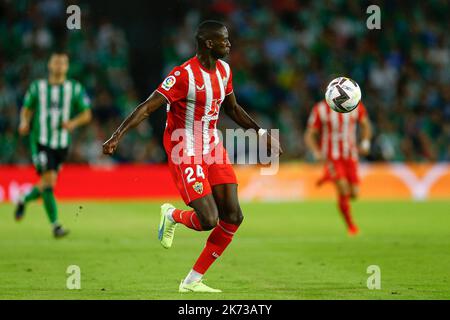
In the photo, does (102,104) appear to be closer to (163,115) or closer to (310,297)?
(163,115)

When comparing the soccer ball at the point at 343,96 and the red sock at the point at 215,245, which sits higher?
the soccer ball at the point at 343,96

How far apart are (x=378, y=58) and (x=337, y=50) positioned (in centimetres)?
112

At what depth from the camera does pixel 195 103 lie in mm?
8305

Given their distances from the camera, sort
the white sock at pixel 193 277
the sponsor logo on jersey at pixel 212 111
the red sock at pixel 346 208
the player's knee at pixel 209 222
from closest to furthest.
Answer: the player's knee at pixel 209 222 → the white sock at pixel 193 277 → the sponsor logo on jersey at pixel 212 111 → the red sock at pixel 346 208

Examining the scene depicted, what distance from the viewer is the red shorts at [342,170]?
46.1 feet

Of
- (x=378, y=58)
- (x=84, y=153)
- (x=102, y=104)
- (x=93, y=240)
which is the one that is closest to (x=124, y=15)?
(x=102, y=104)

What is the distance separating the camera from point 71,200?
20047 millimetres

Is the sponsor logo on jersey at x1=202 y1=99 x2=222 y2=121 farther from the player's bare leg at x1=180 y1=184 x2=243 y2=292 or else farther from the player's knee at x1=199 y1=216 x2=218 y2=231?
the player's knee at x1=199 y1=216 x2=218 y2=231

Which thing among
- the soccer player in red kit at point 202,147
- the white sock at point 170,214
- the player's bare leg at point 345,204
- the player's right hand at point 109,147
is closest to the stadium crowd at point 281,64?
the player's bare leg at point 345,204

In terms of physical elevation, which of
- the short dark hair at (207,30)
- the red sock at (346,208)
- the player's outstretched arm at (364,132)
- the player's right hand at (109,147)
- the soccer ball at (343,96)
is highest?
the short dark hair at (207,30)

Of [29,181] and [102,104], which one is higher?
[102,104]

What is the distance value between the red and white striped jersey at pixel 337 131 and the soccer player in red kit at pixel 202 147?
596cm

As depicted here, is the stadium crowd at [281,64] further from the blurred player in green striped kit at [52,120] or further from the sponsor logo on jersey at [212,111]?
the sponsor logo on jersey at [212,111]

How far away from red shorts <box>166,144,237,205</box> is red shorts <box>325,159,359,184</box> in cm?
588
